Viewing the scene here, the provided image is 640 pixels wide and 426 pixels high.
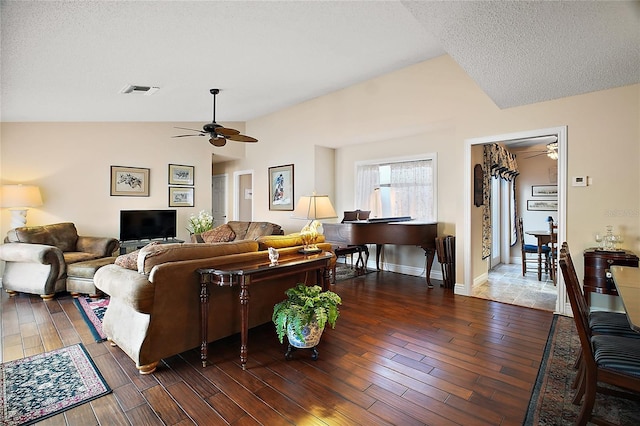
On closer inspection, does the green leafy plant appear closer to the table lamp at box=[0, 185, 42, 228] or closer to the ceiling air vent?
the ceiling air vent

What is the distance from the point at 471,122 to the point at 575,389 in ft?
10.9

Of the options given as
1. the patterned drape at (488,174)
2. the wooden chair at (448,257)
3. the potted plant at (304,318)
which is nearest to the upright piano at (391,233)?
the wooden chair at (448,257)

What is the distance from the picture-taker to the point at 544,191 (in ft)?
22.5

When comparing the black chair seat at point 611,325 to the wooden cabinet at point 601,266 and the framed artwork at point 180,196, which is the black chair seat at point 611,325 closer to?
the wooden cabinet at point 601,266

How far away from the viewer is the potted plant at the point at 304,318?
251 cm

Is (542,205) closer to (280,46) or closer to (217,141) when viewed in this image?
(280,46)

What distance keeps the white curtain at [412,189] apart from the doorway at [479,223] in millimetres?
947

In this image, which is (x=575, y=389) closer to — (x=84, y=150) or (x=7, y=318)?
(x=7, y=318)

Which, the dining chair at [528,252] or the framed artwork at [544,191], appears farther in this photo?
the framed artwork at [544,191]

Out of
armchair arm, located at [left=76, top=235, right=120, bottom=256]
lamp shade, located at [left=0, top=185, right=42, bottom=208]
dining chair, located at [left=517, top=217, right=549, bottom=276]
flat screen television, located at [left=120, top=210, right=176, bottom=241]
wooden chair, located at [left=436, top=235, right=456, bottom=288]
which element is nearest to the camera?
lamp shade, located at [left=0, top=185, right=42, bottom=208]

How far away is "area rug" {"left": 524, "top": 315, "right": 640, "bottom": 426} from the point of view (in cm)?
183

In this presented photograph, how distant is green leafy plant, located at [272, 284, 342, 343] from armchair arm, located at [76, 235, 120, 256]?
153 inches

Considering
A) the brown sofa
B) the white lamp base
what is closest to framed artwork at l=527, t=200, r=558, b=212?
the brown sofa

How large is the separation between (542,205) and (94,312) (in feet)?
26.9
